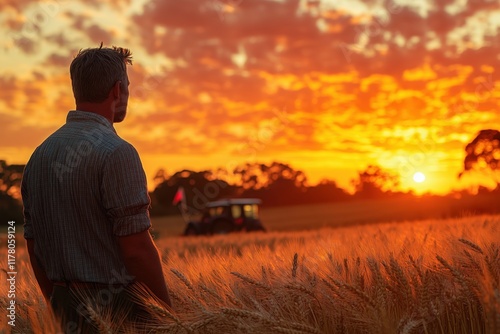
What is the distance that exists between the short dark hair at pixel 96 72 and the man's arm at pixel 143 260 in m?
0.71

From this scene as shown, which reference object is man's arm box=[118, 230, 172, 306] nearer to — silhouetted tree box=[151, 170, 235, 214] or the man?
the man

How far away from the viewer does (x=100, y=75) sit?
9.23 feet

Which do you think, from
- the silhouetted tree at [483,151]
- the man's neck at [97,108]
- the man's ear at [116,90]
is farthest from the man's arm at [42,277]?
the silhouetted tree at [483,151]

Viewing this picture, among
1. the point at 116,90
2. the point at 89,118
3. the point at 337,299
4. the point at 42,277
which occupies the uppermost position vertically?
the point at 116,90

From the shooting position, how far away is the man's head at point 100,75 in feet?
9.20

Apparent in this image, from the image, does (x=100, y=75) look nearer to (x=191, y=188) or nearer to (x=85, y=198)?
(x=85, y=198)

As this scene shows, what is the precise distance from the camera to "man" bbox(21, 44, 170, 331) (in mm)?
2715

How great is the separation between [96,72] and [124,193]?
0.58 m

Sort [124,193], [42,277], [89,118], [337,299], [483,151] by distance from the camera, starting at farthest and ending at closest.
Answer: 1. [483,151]
2. [42,277]
3. [89,118]
4. [124,193]
5. [337,299]

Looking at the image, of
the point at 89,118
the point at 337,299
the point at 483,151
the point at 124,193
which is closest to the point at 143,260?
the point at 124,193

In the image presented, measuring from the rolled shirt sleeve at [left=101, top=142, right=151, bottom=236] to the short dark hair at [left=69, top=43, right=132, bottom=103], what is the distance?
1.12 ft

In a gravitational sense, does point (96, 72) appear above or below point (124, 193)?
above

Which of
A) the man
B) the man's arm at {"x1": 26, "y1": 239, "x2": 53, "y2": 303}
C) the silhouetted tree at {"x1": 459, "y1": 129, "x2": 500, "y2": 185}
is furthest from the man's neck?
the silhouetted tree at {"x1": 459, "y1": 129, "x2": 500, "y2": 185}

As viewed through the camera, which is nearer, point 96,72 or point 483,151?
point 96,72
